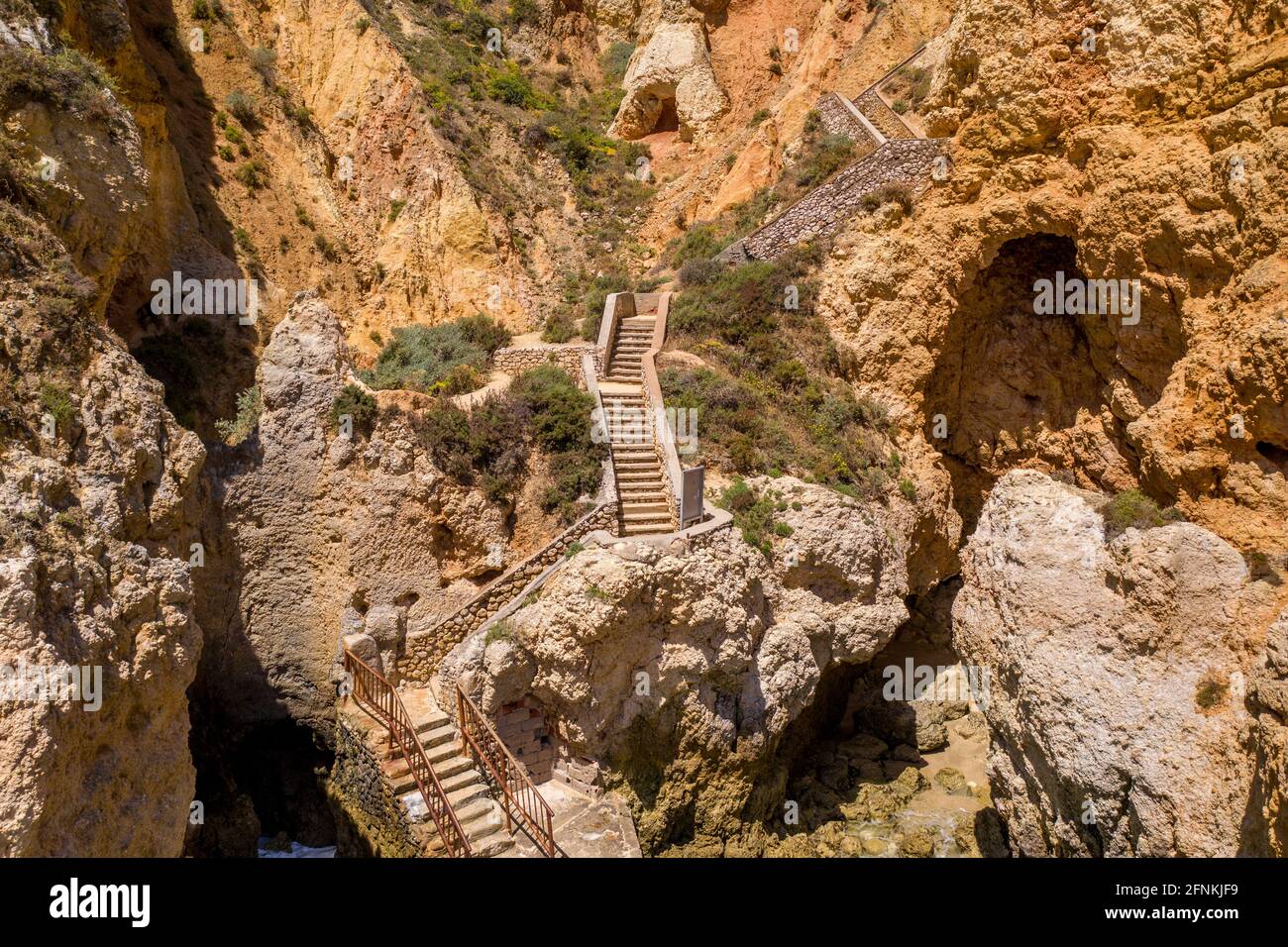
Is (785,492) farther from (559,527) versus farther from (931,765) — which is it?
(931,765)

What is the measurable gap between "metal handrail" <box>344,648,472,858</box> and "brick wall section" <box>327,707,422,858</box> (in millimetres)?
391

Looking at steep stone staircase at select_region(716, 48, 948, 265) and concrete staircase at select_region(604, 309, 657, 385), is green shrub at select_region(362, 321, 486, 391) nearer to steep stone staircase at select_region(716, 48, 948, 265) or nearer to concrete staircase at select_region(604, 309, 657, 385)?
concrete staircase at select_region(604, 309, 657, 385)

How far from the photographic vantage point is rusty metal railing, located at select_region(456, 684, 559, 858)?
13.1m

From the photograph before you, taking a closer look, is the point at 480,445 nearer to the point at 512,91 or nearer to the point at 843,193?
the point at 843,193

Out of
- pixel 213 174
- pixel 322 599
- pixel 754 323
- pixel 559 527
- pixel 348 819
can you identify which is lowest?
pixel 348 819

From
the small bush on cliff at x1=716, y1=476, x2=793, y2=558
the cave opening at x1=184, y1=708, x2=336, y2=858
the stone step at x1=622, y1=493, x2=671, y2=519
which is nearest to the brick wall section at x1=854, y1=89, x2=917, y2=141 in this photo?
the small bush on cliff at x1=716, y1=476, x2=793, y2=558

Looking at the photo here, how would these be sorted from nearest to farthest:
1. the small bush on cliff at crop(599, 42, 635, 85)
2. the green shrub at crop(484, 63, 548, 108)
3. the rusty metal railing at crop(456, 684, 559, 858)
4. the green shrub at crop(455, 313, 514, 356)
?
the rusty metal railing at crop(456, 684, 559, 858) → the green shrub at crop(455, 313, 514, 356) → the green shrub at crop(484, 63, 548, 108) → the small bush on cliff at crop(599, 42, 635, 85)

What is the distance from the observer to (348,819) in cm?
1502

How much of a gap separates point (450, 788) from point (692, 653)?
4403 mm

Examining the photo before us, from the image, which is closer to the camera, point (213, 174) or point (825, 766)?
point (825, 766)

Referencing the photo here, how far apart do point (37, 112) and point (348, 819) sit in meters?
12.5

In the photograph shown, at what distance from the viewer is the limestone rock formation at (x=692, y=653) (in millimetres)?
14016

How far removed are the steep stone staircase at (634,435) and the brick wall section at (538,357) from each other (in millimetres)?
733

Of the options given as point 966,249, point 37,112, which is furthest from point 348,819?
point 966,249
